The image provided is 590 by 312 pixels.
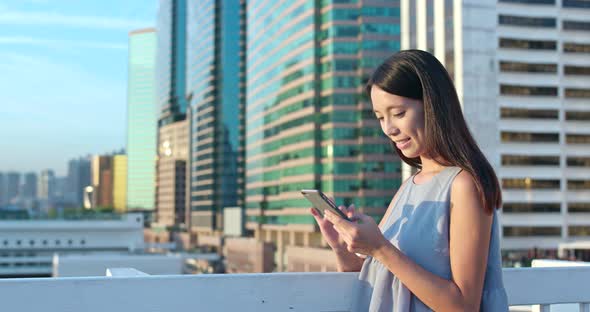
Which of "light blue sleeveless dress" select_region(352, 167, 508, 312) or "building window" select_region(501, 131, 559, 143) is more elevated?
"building window" select_region(501, 131, 559, 143)

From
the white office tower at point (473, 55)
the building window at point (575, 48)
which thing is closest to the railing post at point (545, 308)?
the white office tower at point (473, 55)

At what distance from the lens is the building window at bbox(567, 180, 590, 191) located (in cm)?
6534

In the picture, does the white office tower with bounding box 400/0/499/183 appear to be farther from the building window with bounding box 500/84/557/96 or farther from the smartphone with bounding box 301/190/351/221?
the smartphone with bounding box 301/190/351/221

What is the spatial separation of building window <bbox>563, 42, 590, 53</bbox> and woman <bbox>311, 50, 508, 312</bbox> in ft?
223

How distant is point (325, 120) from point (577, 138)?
1024 inches

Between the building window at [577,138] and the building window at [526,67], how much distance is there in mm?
6398

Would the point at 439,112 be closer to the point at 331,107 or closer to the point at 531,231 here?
the point at 531,231

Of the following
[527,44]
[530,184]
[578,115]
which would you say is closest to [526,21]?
[527,44]

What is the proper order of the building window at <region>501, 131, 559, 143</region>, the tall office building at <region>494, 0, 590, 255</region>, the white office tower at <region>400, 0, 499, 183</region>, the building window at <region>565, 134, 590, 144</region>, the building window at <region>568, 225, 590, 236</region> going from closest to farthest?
the white office tower at <region>400, 0, 499, 183</region> < the tall office building at <region>494, 0, 590, 255</region> < the building window at <region>501, 131, 559, 143</region> < the building window at <region>568, 225, 590, 236</region> < the building window at <region>565, 134, 590, 144</region>

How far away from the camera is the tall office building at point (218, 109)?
140 meters

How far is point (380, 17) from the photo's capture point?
75.7 meters

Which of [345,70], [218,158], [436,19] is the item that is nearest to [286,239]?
[345,70]

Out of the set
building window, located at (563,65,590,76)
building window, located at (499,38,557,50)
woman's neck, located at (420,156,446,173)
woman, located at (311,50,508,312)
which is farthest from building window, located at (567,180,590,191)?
woman, located at (311,50,508,312)

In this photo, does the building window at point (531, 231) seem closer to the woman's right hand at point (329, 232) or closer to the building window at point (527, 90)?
the building window at point (527, 90)
